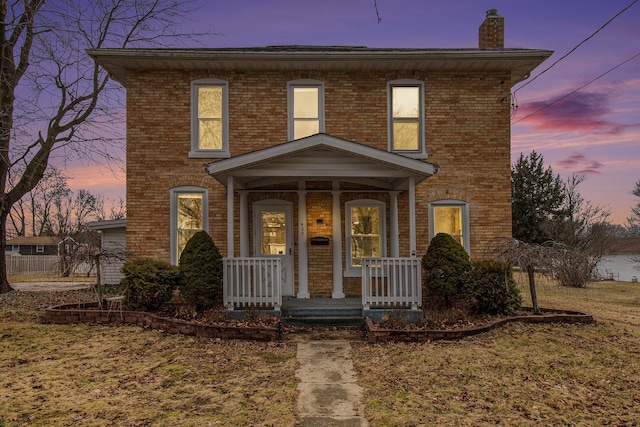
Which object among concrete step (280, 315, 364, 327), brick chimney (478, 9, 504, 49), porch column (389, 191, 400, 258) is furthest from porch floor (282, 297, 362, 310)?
brick chimney (478, 9, 504, 49)

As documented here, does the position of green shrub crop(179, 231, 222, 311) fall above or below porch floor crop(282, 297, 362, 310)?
above

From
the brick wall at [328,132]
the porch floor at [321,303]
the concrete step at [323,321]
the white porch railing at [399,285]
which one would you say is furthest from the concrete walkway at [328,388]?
the brick wall at [328,132]

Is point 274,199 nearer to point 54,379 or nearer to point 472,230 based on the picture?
point 472,230

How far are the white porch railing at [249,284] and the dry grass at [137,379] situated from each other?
4.18 feet

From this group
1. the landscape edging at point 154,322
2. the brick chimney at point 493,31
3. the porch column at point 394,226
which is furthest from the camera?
the brick chimney at point 493,31

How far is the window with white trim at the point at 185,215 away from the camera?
10.5 meters

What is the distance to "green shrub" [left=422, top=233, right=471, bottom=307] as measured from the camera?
8586 millimetres

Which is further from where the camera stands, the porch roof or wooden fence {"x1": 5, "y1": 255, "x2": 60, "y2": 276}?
wooden fence {"x1": 5, "y1": 255, "x2": 60, "y2": 276}

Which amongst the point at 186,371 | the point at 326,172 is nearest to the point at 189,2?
the point at 326,172

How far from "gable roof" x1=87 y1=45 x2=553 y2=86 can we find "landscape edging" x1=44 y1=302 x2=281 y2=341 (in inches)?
219

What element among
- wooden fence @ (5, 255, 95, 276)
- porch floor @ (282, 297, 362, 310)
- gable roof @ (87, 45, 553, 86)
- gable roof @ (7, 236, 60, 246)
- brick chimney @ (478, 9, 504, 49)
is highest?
brick chimney @ (478, 9, 504, 49)

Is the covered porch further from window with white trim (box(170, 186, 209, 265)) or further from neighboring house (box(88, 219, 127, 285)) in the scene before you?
neighboring house (box(88, 219, 127, 285))

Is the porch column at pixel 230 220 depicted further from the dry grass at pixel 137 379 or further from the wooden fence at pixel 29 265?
the wooden fence at pixel 29 265

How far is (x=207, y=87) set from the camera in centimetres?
1073
